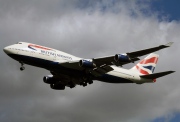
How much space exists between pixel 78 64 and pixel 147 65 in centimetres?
1753

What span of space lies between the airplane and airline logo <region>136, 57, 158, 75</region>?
3.34m

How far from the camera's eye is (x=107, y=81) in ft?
198

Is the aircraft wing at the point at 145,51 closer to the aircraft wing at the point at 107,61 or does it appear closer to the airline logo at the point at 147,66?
the aircraft wing at the point at 107,61

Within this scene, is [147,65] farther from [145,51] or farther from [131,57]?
[145,51]

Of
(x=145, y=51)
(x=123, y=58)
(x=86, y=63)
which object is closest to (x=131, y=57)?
(x=123, y=58)

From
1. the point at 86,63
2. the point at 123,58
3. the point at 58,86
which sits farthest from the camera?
the point at 58,86

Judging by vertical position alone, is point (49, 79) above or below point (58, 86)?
above

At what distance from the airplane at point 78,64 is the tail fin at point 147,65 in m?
2.85

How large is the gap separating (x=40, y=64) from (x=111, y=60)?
974 cm

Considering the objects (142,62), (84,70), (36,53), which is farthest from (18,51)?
(142,62)

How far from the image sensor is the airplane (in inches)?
2084

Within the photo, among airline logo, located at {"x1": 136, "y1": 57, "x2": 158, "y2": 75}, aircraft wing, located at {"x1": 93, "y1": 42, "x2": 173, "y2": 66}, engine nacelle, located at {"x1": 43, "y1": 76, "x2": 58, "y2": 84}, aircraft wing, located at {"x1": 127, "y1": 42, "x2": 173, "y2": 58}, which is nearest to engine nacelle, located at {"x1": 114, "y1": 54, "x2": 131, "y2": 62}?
aircraft wing, located at {"x1": 93, "y1": 42, "x2": 173, "y2": 66}

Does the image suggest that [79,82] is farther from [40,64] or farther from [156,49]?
[156,49]

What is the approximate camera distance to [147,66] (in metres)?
68.4
